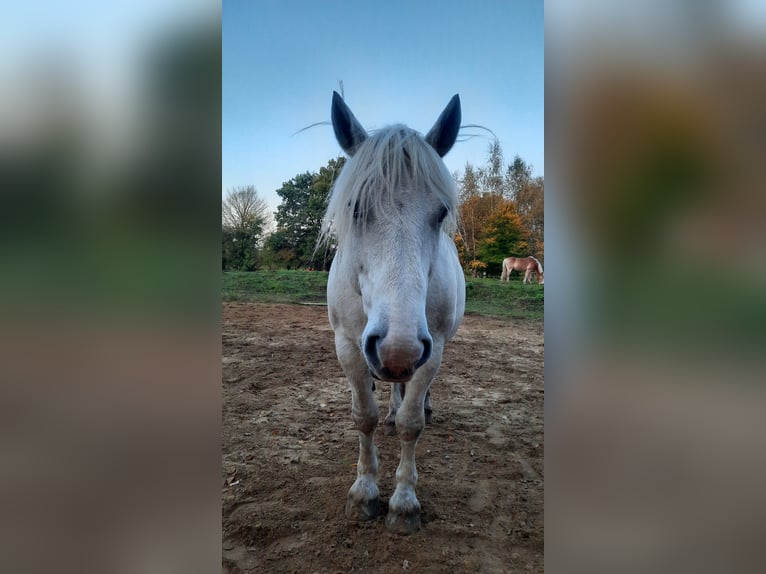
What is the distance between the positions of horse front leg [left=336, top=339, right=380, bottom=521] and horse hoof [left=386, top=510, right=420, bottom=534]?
120mm

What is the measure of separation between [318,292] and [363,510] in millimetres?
10430

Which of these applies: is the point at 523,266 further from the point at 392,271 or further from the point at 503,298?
the point at 392,271

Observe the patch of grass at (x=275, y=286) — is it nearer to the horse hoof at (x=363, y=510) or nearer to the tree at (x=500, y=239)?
the tree at (x=500, y=239)

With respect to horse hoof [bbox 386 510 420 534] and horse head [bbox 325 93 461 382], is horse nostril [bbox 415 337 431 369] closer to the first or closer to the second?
horse head [bbox 325 93 461 382]

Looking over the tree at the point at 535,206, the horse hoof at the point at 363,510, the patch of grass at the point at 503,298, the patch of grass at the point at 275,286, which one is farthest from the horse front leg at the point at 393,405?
the patch of grass at the point at 275,286

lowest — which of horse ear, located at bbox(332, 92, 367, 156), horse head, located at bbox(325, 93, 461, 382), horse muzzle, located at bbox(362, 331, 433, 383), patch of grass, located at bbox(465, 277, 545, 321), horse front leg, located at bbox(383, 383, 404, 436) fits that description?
horse front leg, located at bbox(383, 383, 404, 436)

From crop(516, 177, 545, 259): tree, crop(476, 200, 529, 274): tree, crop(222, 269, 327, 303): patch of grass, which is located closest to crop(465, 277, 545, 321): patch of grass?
crop(476, 200, 529, 274): tree

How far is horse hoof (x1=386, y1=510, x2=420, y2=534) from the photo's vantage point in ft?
6.46

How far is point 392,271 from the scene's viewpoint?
1.33m

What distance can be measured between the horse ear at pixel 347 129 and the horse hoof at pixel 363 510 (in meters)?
2.10

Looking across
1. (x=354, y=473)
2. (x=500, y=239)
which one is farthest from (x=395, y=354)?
(x=500, y=239)
